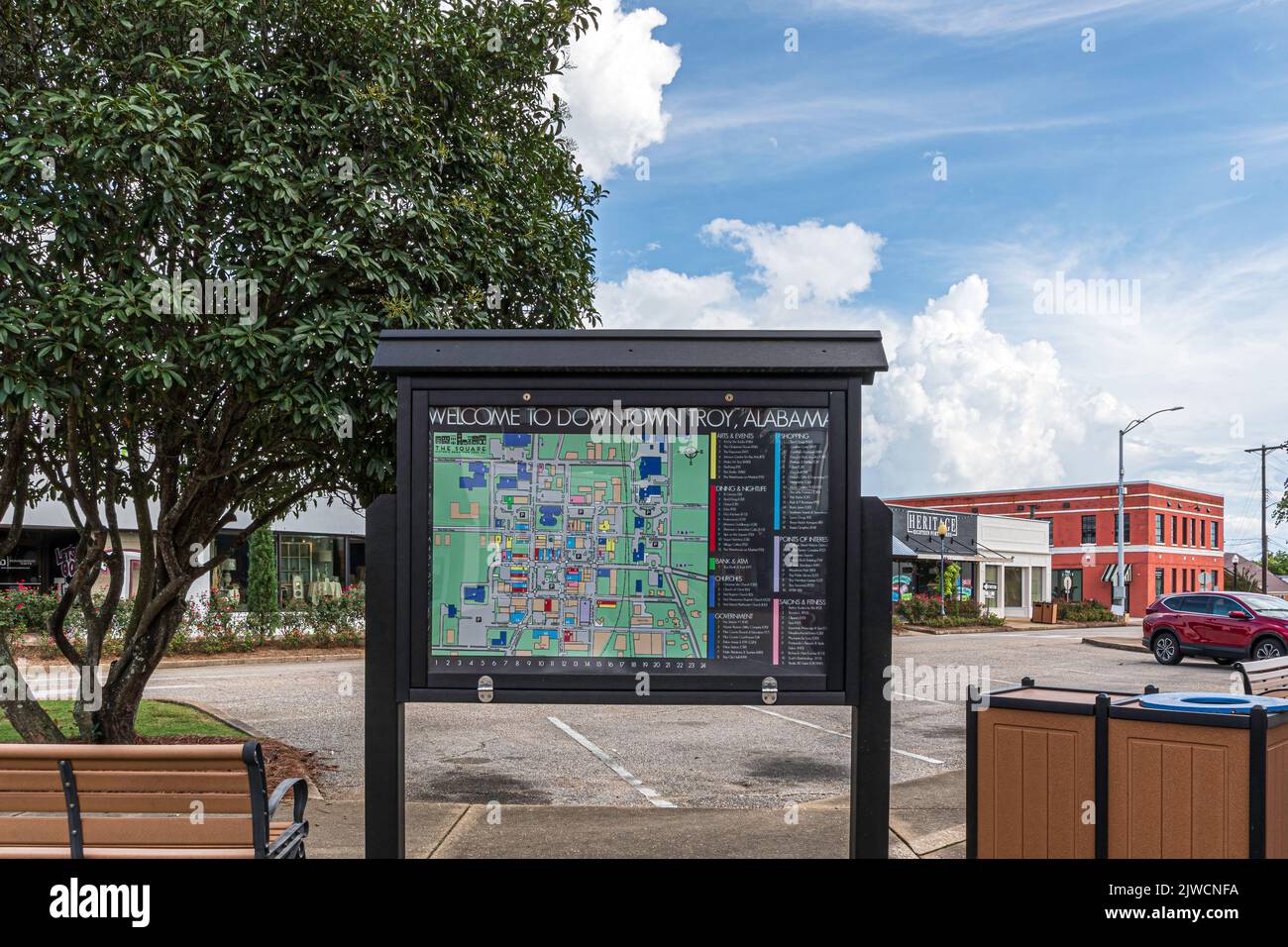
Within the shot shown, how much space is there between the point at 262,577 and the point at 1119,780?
977 inches

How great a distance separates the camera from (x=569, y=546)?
4.89m

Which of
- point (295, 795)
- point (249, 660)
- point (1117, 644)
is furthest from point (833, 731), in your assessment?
point (1117, 644)

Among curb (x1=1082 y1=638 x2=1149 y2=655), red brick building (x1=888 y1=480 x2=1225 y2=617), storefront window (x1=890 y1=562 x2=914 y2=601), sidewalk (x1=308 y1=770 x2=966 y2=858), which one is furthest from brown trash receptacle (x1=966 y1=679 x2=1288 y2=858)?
red brick building (x1=888 y1=480 x2=1225 y2=617)

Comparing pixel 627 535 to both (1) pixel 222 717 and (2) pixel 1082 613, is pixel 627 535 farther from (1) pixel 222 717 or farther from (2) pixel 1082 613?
(2) pixel 1082 613

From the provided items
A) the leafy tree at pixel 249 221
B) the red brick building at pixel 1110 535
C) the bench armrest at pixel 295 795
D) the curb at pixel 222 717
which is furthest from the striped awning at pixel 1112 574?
the bench armrest at pixel 295 795

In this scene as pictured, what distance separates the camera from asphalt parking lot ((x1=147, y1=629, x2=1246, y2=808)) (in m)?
8.80

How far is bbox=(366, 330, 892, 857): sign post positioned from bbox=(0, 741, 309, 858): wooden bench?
70cm

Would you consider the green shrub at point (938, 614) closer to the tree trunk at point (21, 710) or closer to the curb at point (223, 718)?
the curb at point (223, 718)

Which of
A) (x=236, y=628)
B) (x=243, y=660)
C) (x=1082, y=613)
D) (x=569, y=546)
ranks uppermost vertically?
(x=569, y=546)

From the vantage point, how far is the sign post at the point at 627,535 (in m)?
4.73
